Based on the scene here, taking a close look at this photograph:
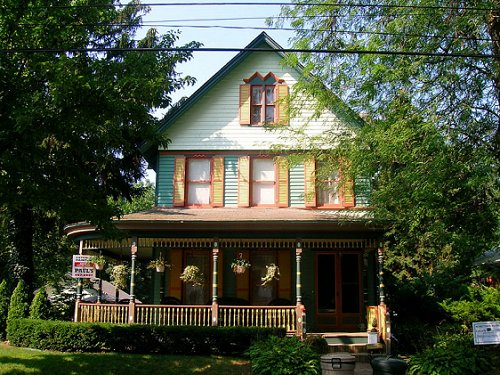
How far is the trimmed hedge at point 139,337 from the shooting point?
13938mm

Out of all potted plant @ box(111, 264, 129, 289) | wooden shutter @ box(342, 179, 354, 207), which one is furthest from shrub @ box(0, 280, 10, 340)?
wooden shutter @ box(342, 179, 354, 207)

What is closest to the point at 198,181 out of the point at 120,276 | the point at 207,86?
the point at 207,86

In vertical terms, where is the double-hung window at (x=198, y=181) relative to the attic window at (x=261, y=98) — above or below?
below

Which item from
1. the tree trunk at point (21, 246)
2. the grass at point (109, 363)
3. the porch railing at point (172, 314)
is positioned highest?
the tree trunk at point (21, 246)

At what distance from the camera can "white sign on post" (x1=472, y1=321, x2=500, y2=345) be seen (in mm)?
9656

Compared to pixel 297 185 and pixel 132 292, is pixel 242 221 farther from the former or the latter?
pixel 132 292

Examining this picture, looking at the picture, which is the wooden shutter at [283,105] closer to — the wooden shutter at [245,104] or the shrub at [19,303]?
the wooden shutter at [245,104]

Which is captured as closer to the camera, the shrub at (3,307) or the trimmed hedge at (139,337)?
the trimmed hedge at (139,337)

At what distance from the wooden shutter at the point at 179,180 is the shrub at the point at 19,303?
552cm

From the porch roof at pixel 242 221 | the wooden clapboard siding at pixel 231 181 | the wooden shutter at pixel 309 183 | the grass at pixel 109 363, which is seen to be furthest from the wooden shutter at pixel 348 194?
the grass at pixel 109 363

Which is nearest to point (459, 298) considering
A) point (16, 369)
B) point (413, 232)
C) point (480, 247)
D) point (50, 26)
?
point (413, 232)

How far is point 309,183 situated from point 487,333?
9277mm

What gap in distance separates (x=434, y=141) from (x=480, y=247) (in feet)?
9.49

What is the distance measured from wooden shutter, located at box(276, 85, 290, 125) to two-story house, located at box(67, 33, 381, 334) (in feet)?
0.20
